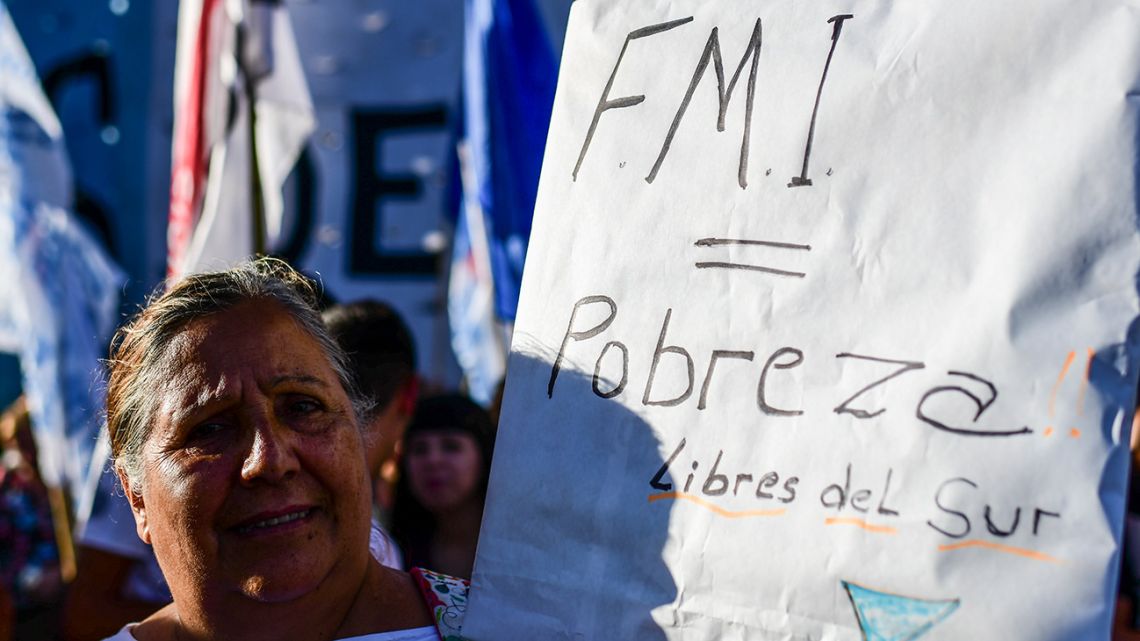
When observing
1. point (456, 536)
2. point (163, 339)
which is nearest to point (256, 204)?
point (456, 536)

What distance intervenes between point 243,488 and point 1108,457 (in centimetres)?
111

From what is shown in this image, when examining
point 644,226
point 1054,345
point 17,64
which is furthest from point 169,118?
point 1054,345

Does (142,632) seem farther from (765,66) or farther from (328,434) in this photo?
(765,66)

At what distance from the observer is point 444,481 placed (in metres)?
3.34

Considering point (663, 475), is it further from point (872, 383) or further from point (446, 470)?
point (446, 470)

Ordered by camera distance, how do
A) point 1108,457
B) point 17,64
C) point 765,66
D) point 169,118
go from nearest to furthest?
point 1108,457
point 765,66
point 17,64
point 169,118

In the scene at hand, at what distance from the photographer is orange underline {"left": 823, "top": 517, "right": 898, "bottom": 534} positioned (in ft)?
3.96

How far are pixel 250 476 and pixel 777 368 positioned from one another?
75cm

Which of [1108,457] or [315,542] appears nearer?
[1108,457]

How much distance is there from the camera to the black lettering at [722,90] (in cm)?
136

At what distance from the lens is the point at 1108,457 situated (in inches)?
44.1

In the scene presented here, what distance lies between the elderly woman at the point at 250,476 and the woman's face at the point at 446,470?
5.28ft

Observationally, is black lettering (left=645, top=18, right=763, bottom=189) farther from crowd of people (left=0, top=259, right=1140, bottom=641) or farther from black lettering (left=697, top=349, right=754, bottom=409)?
crowd of people (left=0, top=259, right=1140, bottom=641)

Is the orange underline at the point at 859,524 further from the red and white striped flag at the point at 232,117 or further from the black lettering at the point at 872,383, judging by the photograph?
the red and white striped flag at the point at 232,117
